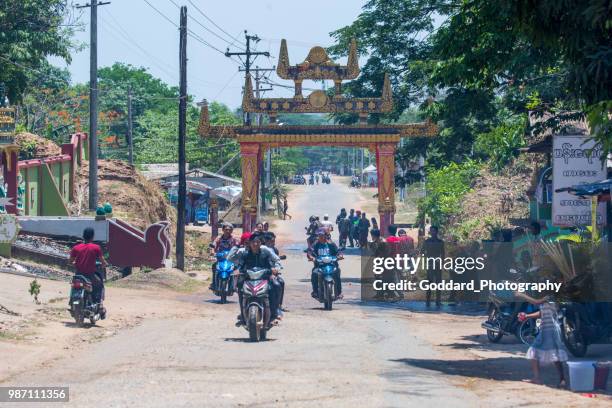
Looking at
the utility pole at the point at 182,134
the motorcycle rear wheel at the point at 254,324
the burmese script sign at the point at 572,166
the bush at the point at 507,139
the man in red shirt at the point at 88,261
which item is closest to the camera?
the motorcycle rear wheel at the point at 254,324

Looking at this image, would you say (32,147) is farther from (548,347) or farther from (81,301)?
(548,347)

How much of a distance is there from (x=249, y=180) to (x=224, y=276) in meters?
15.4

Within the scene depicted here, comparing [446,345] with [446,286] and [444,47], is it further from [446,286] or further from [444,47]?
[446,286]

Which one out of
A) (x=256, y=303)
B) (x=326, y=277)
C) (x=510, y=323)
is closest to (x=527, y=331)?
(x=510, y=323)

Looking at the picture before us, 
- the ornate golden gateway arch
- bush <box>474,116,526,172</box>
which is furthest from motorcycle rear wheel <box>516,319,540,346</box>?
the ornate golden gateway arch

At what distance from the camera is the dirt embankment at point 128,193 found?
1483 inches

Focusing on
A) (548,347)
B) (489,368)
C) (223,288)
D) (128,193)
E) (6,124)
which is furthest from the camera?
(128,193)

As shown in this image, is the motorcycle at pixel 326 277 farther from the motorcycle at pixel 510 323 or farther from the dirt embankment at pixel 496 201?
the dirt embankment at pixel 496 201

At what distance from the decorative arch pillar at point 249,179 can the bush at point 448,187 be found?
6071mm

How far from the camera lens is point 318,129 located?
121 ft

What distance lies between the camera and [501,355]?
14.9 meters

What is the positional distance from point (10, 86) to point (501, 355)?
25.8m

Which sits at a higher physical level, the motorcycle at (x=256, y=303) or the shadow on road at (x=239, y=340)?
the motorcycle at (x=256, y=303)

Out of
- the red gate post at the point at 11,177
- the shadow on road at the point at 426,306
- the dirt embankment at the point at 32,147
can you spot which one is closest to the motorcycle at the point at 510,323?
the shadow on road at the point at 426,306
